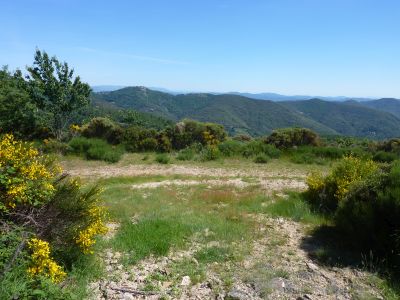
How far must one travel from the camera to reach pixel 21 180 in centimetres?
477

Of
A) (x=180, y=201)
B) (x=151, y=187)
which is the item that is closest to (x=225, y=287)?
(x=180, y=201)

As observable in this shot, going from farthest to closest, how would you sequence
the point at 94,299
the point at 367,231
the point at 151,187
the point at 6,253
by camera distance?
the point at 151,187
the point at 367,231
the point at 94,299
the point at 6,253

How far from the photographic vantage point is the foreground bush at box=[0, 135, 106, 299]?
4.04 meters

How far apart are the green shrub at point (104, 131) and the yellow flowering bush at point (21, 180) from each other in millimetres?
14904

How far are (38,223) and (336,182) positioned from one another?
648 centimetres

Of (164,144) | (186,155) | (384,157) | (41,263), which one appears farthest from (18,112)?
(384,157)

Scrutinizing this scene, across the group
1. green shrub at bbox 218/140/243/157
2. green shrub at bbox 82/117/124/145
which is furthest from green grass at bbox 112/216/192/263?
green shrub at bbox 82/117/124/145

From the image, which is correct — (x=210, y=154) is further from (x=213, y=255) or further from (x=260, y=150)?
(x=213, y=255)

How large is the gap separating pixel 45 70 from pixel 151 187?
12.4 meters

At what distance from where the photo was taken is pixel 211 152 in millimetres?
17641

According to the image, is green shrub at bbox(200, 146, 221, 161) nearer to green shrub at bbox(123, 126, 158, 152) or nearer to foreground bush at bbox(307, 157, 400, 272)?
green shrub at bbox(123, 126, 158, 152)

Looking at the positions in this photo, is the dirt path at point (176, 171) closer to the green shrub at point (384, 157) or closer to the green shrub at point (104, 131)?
the green shrub at point (384, 157)

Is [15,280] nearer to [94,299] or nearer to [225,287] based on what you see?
[94,299]

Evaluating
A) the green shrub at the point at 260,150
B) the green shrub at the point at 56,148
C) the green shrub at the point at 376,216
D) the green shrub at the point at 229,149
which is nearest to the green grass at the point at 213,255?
the green shrub at the point at 376,216
